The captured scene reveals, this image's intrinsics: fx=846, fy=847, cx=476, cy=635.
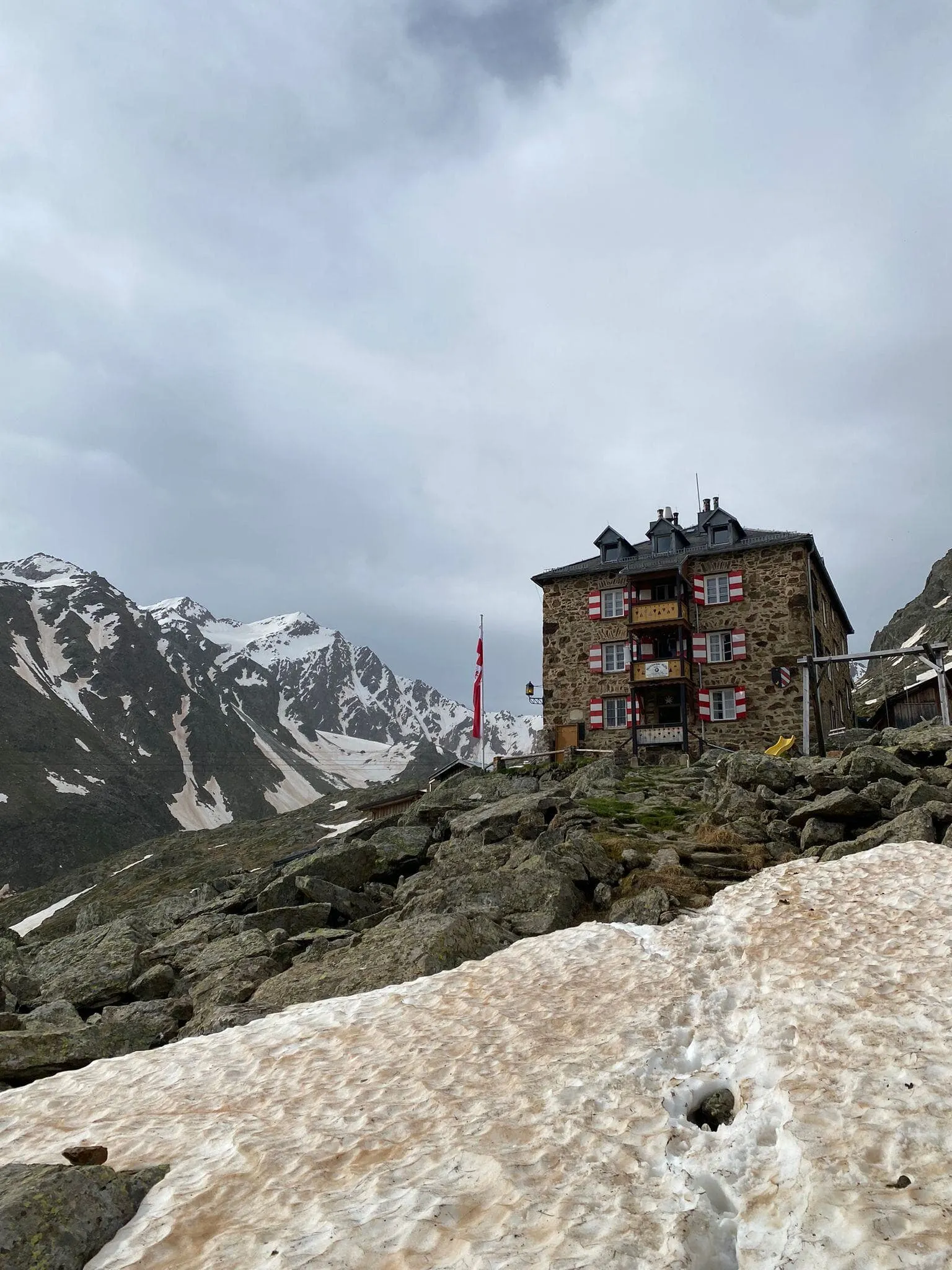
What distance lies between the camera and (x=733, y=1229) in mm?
4902

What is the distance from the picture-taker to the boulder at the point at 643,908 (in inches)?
459

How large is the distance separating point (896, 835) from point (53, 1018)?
1285cm

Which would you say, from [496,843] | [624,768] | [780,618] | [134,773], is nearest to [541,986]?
[496,843]

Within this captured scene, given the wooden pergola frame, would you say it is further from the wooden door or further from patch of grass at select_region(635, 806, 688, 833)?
the wooden door

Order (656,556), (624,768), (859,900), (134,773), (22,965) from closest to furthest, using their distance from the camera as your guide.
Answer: (859,900) → (22,965) → (624,768) → (656,556) → (134,773)

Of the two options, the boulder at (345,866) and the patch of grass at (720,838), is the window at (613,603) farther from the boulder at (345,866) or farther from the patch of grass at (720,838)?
the boulder at (345,866)

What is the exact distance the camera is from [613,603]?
1797 inches

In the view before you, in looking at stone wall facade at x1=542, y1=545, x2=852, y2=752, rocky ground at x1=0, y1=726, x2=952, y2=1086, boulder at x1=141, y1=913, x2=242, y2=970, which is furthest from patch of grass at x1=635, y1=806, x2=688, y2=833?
stone wall facade at x1=542, y1=545, x2=852, y2=752

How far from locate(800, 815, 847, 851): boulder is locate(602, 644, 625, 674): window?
29.3 meters

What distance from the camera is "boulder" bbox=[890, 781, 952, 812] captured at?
49.9 ft

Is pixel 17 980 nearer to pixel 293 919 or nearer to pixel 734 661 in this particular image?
pixel 293 919

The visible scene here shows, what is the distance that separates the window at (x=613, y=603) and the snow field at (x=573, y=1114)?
35045 mm

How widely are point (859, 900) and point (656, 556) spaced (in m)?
36.1

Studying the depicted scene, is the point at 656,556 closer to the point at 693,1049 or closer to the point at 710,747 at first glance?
the point at 710,747
